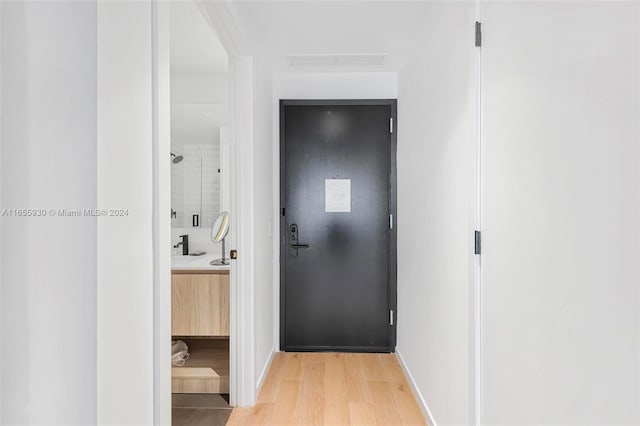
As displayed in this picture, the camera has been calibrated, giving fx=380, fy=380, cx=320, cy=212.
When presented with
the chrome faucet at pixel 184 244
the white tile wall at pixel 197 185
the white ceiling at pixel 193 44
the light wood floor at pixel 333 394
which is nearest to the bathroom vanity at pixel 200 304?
the light wood floor at pixel 333 394

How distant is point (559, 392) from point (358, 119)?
268 cm

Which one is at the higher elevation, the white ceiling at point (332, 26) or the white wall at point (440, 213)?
the white ceiling at point (332, 26)

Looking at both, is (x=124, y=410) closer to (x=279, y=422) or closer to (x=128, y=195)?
(x=128, y=195)

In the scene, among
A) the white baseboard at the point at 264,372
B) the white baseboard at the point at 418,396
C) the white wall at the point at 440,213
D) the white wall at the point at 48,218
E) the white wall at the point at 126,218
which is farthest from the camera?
the white baseboard at the point at 264,372

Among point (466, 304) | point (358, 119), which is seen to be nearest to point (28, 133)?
point (466, 304)

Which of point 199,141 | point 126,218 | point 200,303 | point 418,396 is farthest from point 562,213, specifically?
point 199,141

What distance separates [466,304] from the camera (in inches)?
61.9

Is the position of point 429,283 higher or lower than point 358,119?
lower

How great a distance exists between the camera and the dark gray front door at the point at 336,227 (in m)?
3.31

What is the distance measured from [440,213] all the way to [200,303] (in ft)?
5.56

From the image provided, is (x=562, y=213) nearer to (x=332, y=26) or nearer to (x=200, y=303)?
(x=332, y=26)

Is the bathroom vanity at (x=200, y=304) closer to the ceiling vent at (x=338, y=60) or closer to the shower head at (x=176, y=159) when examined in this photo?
the shower head at (x=176, y=159)

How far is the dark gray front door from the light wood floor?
0.23 metres

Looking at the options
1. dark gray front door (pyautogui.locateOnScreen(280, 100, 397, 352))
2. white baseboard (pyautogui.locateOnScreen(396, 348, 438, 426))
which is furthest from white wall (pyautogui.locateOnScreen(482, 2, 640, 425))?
dark gray front door (pyautogui.locateOnScreen(280, 100, 397, 352))
